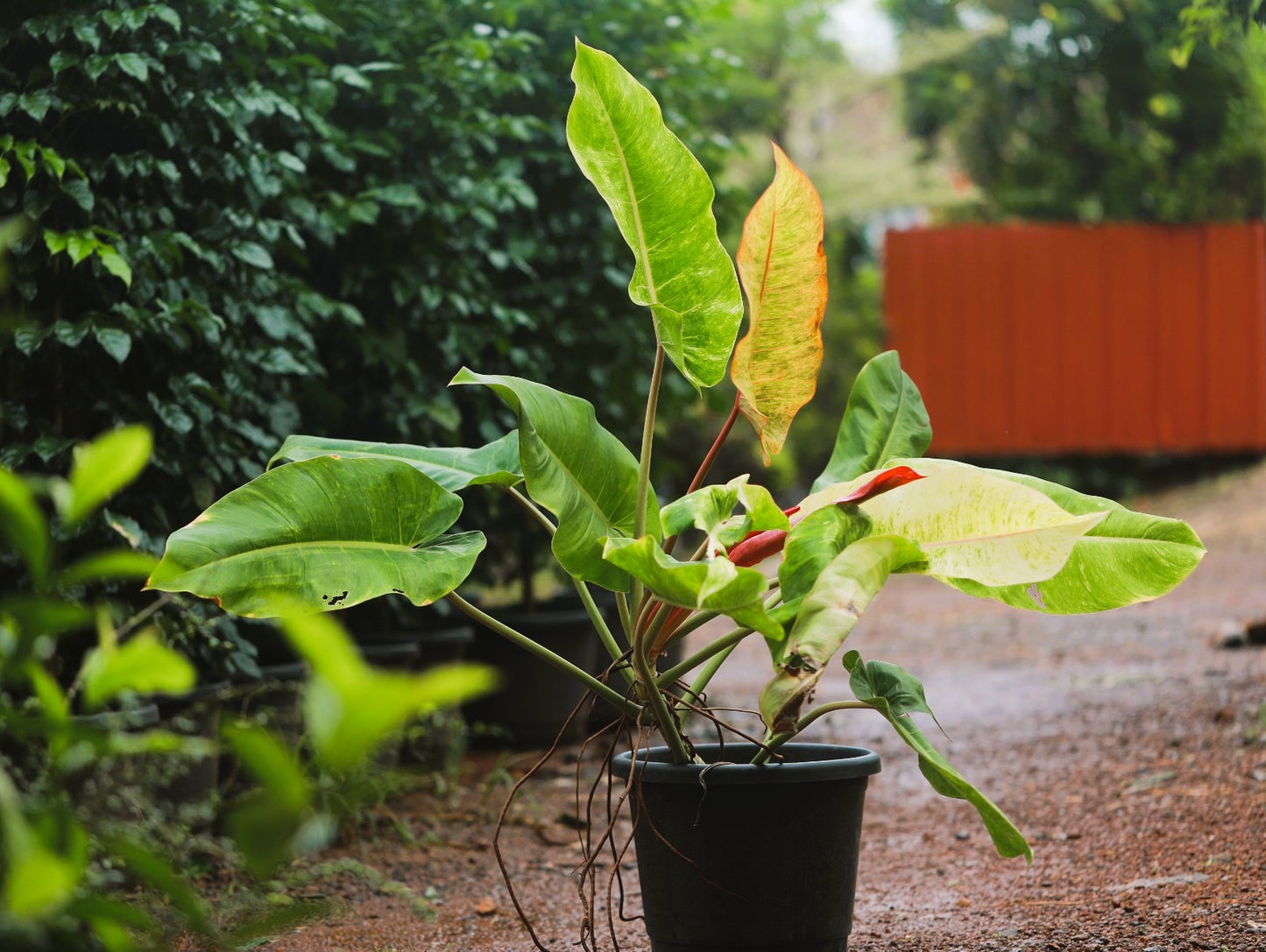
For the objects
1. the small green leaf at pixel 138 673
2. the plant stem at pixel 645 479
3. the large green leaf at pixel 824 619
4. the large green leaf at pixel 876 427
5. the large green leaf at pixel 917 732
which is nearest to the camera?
the small green leaf at pixel 138 673

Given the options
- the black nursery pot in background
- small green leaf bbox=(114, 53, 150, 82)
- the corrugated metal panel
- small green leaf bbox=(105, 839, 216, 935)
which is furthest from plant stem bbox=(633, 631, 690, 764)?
the corrugated metal panel

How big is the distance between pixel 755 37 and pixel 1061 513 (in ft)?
39.3

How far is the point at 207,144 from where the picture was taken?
282 cm

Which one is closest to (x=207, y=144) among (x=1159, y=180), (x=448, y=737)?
(x=448, y=737)

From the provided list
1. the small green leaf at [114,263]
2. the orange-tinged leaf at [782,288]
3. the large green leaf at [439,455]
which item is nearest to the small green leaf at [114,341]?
the small green leaf at [114,263]

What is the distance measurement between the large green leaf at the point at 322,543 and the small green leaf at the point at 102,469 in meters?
0.91

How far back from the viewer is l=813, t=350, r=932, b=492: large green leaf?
212 centimetres

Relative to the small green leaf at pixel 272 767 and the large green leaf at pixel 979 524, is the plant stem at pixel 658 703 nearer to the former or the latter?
the large green leaf at pixel 979 524

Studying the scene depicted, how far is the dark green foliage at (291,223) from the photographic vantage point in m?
2.52

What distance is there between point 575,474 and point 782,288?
1.42 ft

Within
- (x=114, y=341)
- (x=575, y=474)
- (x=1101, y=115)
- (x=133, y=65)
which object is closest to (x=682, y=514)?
(x=575, y=474)

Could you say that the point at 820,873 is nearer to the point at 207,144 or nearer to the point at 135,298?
the point at 135,298

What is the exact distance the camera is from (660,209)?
1864mm

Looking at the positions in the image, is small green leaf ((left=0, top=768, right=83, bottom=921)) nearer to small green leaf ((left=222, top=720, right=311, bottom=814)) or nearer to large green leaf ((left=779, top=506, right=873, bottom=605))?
small green leaf ((left=222, top=720, right=311, bottom=814))
